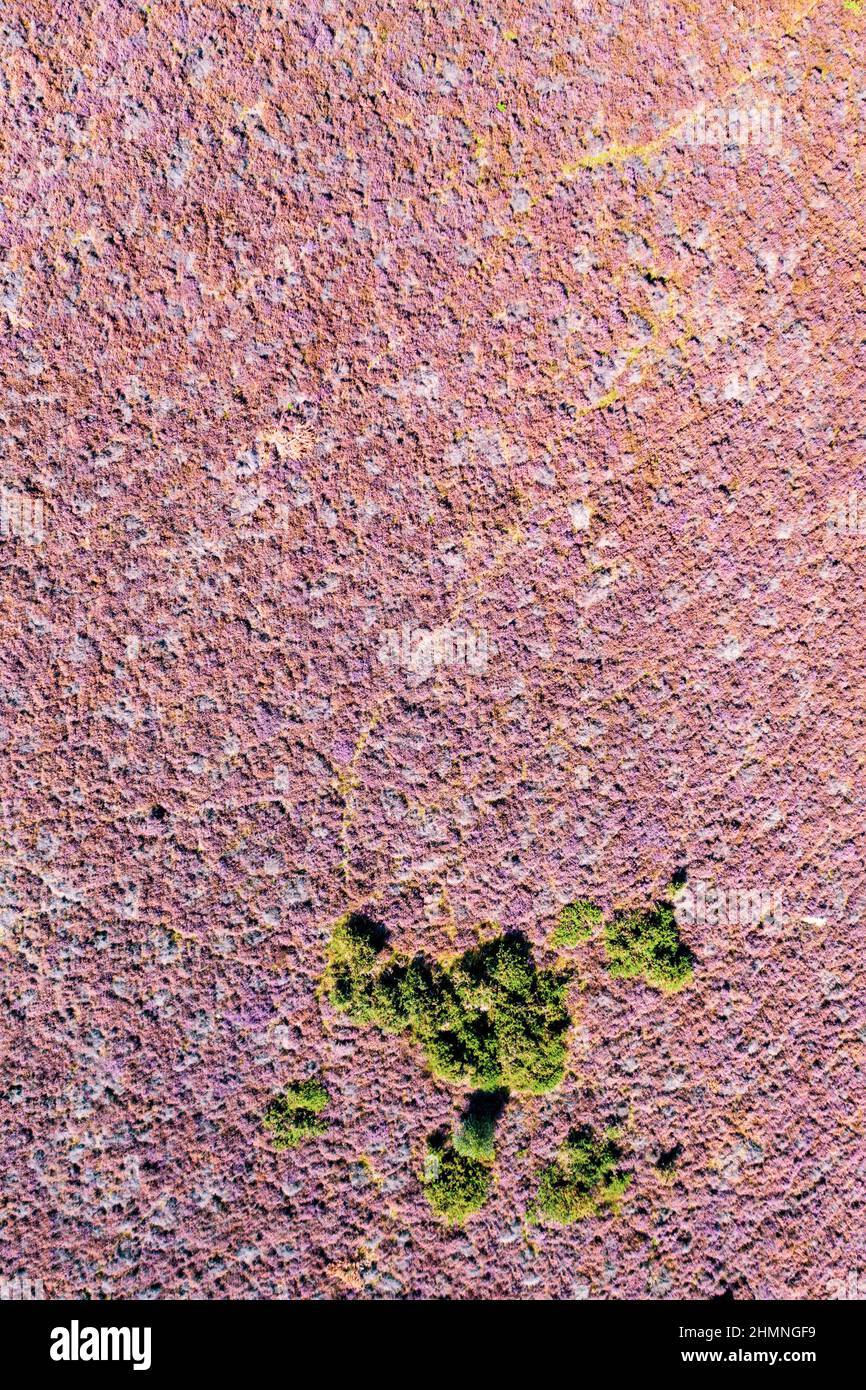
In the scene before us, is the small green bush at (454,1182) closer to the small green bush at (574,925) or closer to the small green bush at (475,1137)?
the small green bush at (475,1137)

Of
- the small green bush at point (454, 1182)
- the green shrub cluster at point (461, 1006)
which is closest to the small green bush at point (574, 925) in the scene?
the green shrub cluster at point (461, 1006)

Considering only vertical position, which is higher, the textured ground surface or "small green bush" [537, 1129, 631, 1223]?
the textured ground surface

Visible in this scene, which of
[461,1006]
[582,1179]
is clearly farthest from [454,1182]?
[461,1006]

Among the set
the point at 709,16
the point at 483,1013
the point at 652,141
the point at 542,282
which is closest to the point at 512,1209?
the point at 483,1013

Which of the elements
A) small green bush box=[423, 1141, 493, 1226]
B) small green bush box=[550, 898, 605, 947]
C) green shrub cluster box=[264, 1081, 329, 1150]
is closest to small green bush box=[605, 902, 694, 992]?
small green bush box=[550, 898, 605, 947]

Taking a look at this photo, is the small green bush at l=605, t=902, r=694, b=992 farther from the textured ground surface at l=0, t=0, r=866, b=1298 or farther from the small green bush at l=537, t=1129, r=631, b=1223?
the small green bush at l=537, t=1129, r=631, b=1223

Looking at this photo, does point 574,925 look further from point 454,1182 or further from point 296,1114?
point 296,1114
